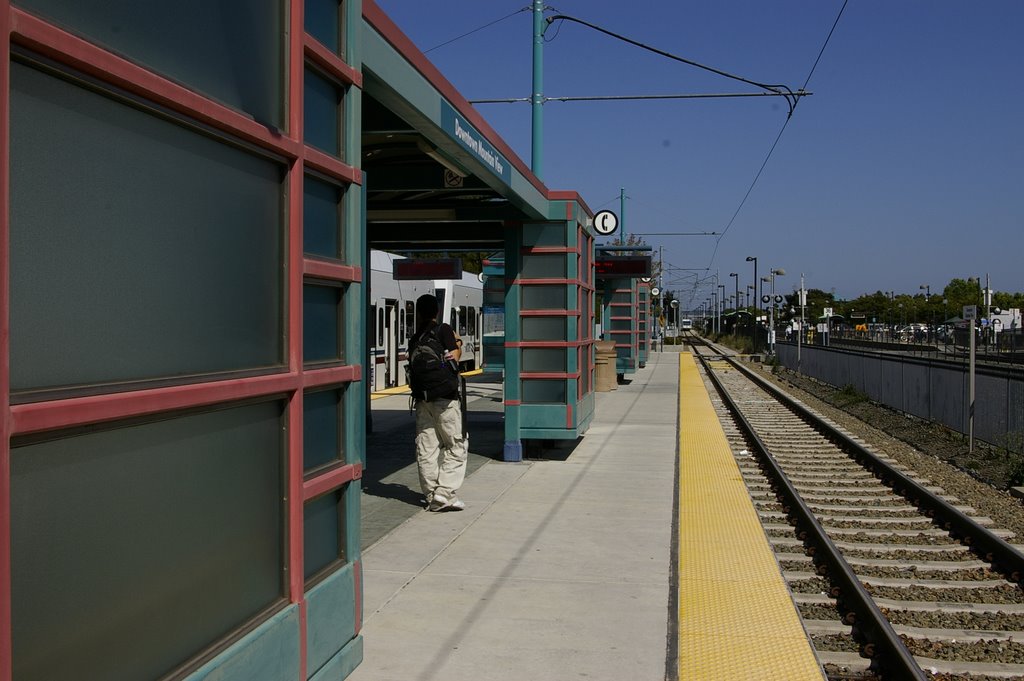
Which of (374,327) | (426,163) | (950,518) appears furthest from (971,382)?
(374,327)

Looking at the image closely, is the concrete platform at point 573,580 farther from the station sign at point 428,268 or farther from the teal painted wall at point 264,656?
the station sign at point 428,268

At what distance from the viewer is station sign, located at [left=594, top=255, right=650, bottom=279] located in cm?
1936

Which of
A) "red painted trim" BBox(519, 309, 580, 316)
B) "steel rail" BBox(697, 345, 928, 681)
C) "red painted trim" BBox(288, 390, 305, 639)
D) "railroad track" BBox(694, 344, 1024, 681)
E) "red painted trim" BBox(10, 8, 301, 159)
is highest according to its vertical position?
"red painted trim" BBox(10, 8, 301, 159)

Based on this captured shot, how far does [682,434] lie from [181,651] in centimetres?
1268

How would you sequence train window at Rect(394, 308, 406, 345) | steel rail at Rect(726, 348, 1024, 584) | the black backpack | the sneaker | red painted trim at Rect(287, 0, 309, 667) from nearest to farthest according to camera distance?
red painted trim at Rect(287, 0, 309, 667), steel rail at Rect(726, 348, 1024, 584), the black backpack, the sneaker, train window at Rect(394, 308, 406, 345)

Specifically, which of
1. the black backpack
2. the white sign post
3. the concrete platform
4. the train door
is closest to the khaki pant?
the black backpack

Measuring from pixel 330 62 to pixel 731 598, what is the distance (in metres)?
3.91

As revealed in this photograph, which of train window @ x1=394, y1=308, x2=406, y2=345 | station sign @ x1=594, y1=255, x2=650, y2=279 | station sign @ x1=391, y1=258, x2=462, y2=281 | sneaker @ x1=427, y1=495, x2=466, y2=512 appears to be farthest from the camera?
train window @ x1=394, y1=308, x2=406, y2=345

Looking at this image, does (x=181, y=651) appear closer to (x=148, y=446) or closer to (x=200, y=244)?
(x=148, y=446)

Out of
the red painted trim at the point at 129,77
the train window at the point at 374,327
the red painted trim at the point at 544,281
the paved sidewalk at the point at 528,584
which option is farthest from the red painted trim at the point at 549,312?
the train window at the point at 374,327

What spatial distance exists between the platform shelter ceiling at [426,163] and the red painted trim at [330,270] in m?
0.49

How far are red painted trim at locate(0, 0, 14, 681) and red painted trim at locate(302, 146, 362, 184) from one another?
1712mm

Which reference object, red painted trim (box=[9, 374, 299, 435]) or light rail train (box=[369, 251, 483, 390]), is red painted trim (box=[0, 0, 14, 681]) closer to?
red painted trim (box=[9, 374, 299, 435])

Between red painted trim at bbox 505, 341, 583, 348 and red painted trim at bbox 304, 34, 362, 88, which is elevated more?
red painted trim at bbox 304, 34, 362, 88
